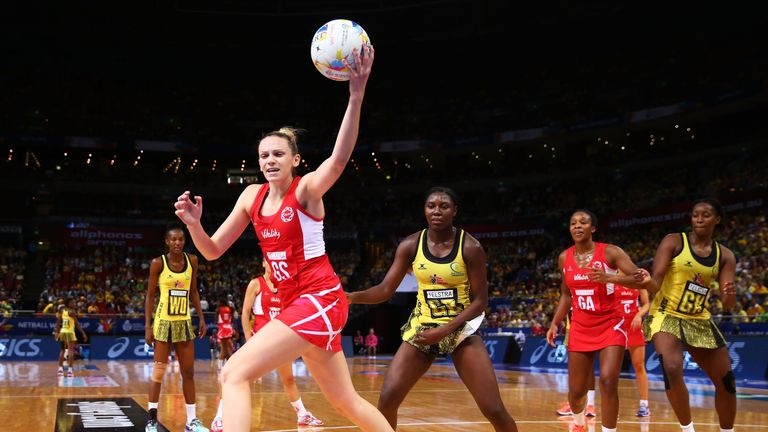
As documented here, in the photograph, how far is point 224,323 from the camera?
2089 centimetres

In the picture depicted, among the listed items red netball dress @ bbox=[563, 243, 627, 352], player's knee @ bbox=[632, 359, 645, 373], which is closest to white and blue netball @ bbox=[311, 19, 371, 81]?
red netball dress @ bbox=[563, 243, 627, 352]

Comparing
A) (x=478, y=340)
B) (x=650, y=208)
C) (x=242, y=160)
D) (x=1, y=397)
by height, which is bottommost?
(x=1, y=397)

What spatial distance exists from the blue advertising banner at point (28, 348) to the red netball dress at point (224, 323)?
31.8ft

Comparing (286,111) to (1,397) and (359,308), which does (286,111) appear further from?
(1,397)

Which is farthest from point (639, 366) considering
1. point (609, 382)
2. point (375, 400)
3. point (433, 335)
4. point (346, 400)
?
point (346, 400)

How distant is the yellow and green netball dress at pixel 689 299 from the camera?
23.8ft

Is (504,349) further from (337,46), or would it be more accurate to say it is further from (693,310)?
(337,46)

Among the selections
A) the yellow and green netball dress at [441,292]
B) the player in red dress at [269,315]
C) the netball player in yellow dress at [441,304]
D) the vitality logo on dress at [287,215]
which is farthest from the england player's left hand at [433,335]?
the player in red dress at [269,315]

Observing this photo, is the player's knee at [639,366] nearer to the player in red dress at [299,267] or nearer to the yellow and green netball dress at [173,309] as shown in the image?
the yellow and green netball dress at [173,309]

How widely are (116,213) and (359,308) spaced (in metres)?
14.9

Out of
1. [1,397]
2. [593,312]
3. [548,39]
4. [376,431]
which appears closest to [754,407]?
[593,312]

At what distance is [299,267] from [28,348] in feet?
84.0

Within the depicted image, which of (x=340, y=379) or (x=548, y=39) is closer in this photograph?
(x=340, y=379)

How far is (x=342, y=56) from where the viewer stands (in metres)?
4.92
